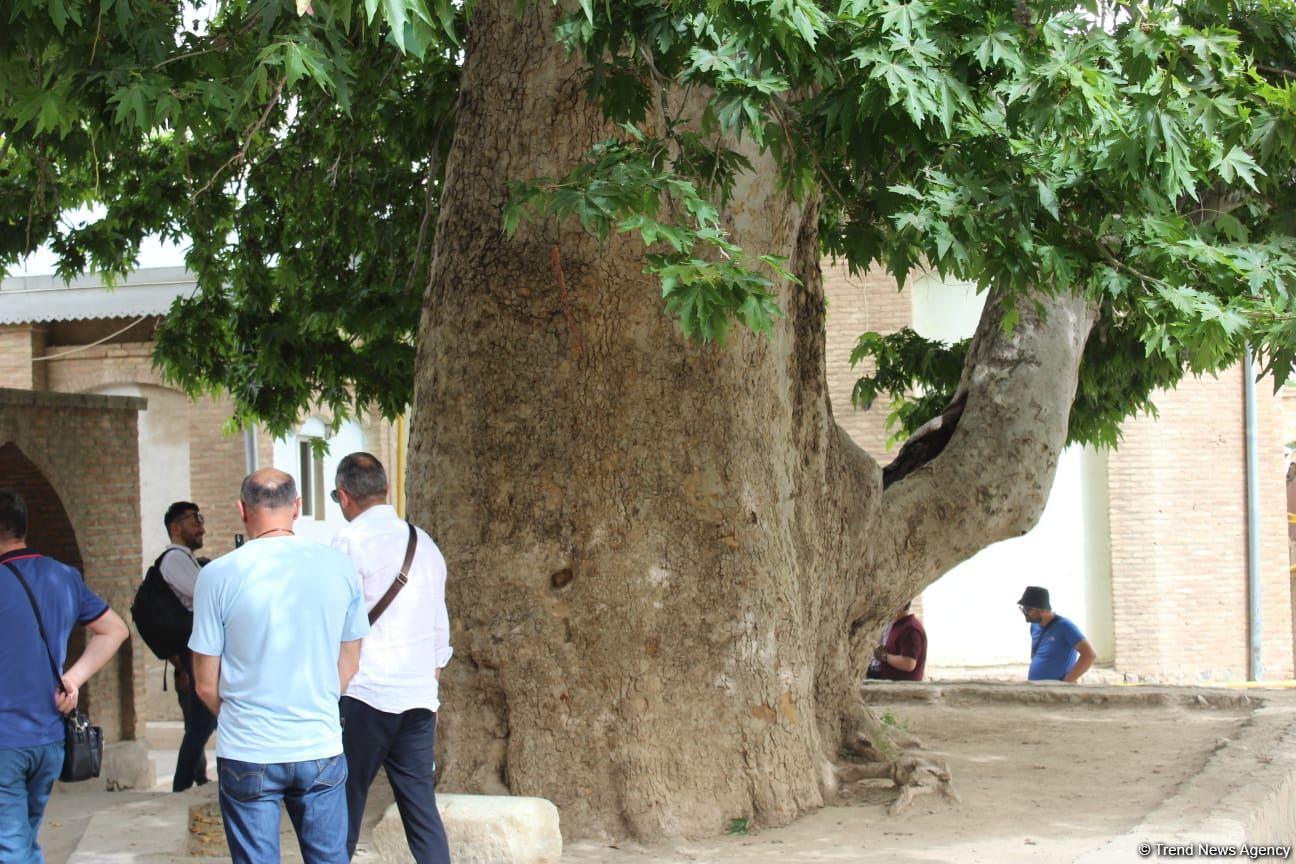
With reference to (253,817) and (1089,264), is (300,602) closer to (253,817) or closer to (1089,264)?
(253,817)

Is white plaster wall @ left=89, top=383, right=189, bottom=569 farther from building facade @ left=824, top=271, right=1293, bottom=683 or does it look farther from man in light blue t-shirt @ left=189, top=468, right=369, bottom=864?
man in light blue t-shirt @ left=189, top=468, right=369, bottom=864

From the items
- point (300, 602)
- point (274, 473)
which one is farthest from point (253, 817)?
point (274, 473)

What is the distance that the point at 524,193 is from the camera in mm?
5344

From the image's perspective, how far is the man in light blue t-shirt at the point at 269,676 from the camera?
13.5ft

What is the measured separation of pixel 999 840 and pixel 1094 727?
12.2 ft

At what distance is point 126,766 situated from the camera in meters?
11.0

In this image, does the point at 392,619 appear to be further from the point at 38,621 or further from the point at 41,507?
the point at 41,507

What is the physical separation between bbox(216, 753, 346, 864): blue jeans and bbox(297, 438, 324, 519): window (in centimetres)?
1506

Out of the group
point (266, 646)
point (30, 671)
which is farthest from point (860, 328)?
point (266, 646)

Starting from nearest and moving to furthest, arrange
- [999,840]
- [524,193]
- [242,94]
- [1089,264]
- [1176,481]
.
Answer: [242,94] < [524,193] < [1089,264] < [999,840] < [1176,481]

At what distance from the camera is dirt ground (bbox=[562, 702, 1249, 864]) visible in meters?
6.14

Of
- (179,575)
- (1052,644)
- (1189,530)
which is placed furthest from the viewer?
(1189,530)

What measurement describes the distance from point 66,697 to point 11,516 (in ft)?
2.15

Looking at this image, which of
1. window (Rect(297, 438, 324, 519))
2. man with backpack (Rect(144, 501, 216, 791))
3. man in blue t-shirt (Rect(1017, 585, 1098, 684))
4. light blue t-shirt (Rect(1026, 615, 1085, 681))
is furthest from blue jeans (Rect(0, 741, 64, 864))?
window (Rect(297, 438, 324, 519))
